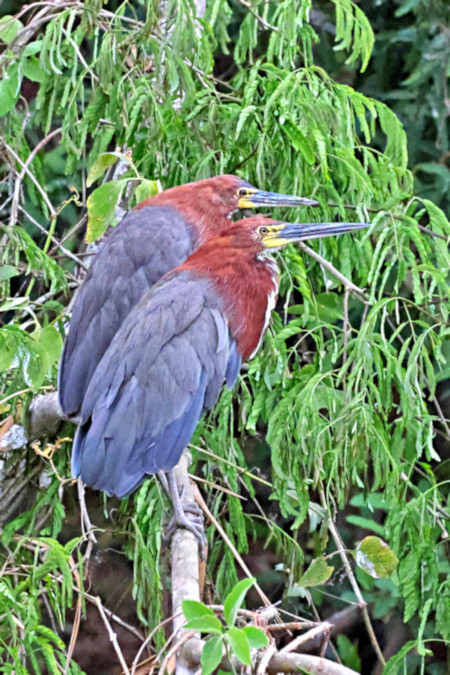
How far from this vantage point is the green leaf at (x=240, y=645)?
83 cm

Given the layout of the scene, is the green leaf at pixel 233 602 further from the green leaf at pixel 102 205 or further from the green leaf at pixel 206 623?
the green leaf at pixel 102 205

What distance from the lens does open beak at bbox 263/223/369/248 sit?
1.39 metres

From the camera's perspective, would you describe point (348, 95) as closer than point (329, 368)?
No

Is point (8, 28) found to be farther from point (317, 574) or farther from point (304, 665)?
point (304, 665)

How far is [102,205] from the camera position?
1.57 meters

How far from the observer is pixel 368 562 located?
1.25 meters

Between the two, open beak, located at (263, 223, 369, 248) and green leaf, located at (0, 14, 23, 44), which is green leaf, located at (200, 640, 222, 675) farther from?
green leaf, located at (0, 14, 23, 44)

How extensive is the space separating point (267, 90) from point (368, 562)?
815mm

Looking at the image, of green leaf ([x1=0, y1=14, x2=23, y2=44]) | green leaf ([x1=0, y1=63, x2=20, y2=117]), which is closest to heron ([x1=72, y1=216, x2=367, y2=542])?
green leaf ([x1=0, y1=63, x2=20, y2=117])

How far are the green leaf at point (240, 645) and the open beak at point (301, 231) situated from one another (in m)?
0.72

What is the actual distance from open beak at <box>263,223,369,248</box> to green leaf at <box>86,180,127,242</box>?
0.95 feet

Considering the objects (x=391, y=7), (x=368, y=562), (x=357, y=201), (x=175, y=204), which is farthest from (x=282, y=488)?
(x=391, y=7)

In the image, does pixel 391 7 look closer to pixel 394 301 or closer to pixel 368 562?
pixel 394 301

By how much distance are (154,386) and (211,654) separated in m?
0.59
